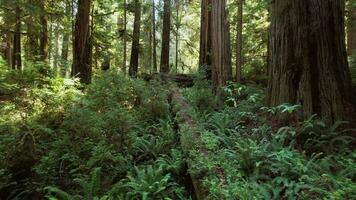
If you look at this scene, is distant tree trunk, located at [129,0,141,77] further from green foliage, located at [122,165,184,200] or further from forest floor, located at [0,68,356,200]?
green foliage, located at [122,165,184,200]

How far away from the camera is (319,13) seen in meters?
7.05

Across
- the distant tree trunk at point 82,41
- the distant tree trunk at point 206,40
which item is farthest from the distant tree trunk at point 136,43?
the distant tree trunk at point 82,41

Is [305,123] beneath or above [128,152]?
above

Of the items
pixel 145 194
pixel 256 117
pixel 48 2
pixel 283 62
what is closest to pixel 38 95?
pixel 145 194

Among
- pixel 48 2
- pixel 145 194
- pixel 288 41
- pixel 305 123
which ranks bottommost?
pixel 145 194

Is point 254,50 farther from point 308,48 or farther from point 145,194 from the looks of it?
point 145,194

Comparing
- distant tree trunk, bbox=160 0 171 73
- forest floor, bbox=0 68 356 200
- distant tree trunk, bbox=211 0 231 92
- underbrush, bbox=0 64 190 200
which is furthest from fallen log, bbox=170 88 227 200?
distant tree trunk, bbox=160 0 171 73

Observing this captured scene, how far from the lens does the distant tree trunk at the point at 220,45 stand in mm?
11000

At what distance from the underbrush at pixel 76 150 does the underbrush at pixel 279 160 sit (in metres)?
0.81

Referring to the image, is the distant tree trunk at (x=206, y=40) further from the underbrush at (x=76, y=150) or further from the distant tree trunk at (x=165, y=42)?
the underbrush at (x=76, y=150)

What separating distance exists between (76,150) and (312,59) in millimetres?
Result: 4731

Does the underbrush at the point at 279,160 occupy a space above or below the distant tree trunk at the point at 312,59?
below

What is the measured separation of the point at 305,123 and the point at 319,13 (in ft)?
7.26

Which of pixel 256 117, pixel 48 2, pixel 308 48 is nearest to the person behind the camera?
pixel 308 48
